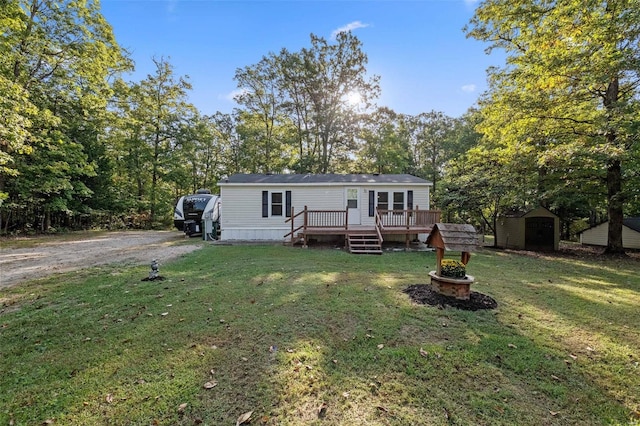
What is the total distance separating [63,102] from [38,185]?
487cm

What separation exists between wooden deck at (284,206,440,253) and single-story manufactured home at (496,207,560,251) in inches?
212

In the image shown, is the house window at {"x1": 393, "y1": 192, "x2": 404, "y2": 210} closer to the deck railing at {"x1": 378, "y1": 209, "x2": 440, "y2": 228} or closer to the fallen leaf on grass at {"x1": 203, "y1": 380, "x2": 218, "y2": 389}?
the deck railing at {"x1": 378, "y1": 209, "x2": 440, "y2": 228}

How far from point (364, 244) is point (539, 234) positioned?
9.28m

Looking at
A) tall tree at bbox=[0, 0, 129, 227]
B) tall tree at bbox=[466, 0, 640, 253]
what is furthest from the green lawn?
tall tree at bbox=[0, 0, 129, 227]

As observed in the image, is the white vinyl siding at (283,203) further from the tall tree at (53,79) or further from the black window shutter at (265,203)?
the tall tree at (53,79)

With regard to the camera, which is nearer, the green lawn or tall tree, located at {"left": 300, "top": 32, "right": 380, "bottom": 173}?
the green lawn

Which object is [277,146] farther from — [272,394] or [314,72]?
[272,394]

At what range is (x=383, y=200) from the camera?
1297 cm

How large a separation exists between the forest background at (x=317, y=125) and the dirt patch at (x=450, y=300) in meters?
7.36

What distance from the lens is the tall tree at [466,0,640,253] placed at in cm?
809

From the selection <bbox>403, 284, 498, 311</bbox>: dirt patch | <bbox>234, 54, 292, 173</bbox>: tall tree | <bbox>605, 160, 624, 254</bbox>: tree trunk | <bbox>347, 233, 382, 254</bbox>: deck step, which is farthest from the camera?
<bbox>234, 54, 292, 173</bbox>: tall tree

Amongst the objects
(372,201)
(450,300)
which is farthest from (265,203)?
(450,300)

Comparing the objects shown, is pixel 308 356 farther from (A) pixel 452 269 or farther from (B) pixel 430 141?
(B) pixel 430 141

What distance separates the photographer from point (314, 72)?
21391mm
